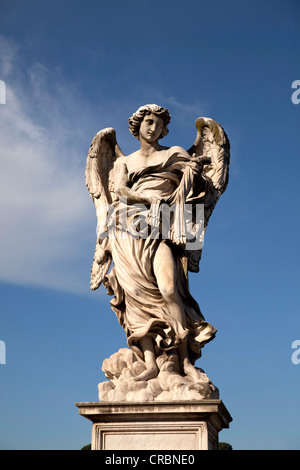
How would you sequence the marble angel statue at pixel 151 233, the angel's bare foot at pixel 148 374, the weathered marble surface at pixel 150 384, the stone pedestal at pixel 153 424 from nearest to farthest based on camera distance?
the stone pedestal at pixel 153 424, the weathered marble surface at pixel 150 384, the angel's bare foot at pixel 148 374, the marble angel statue at pixel 151 233

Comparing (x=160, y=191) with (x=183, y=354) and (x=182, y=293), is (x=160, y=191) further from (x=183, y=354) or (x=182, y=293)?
(x=183, y=354)

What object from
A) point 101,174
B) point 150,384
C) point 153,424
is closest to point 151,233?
point 101,174

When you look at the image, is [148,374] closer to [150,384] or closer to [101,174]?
[150,384]

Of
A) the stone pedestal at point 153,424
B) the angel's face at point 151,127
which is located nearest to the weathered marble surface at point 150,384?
the stone pedestal at point 153,424

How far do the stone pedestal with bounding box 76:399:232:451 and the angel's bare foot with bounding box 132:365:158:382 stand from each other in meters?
0.41

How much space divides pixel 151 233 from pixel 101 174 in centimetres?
150

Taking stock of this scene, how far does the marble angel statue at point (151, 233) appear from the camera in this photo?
855cm

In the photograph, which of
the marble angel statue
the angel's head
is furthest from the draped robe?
the angel's head

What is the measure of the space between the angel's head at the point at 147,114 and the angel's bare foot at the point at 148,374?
326cm

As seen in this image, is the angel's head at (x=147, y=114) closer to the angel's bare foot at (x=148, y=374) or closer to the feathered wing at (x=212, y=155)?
the feathered wing at (x=212, y=155)

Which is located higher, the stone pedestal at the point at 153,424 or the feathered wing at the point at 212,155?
the feathered wing at the point at 212,155

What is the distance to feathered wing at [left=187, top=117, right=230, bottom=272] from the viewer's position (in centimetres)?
948

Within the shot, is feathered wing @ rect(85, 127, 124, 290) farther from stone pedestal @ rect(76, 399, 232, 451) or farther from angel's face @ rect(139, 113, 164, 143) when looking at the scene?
stone pedestal @ rect(76, 399, 232, 451)
